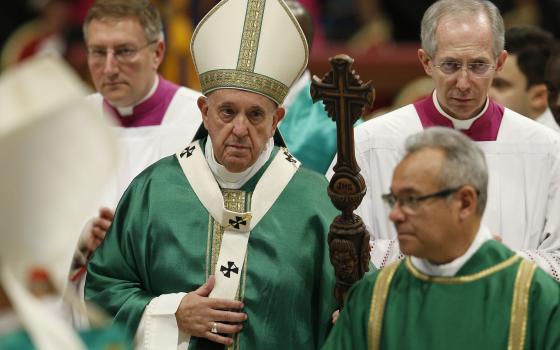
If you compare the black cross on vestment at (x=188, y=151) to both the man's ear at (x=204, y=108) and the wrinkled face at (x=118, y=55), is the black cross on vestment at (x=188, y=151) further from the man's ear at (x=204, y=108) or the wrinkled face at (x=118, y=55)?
the wrinkled face at (x=118, y=55)

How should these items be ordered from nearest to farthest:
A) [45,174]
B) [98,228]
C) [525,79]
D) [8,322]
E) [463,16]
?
1. [45,174]
2. [8,322]
3. [463,16]
4. [98,228]
5. [525,79]

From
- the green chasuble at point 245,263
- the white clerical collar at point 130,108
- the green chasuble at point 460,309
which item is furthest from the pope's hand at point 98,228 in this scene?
the green chasuble at point 460,309

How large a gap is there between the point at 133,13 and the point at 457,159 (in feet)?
8.21

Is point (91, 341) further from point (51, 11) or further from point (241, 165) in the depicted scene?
point (51, 11)

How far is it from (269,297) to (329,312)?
0.76 feet

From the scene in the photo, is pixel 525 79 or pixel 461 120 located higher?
pixel 525 79

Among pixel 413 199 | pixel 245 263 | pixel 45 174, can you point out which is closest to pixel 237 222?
pixel 245 263

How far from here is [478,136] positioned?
6016mm

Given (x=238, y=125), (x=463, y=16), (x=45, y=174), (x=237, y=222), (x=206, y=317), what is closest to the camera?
(x=45, y=174)

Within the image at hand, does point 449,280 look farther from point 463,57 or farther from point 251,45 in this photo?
point 251,45

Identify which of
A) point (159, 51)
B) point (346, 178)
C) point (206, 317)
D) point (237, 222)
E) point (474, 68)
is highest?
point (159, 51)

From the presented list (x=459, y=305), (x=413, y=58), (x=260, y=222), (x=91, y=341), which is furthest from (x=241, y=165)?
(x=413, y=58)

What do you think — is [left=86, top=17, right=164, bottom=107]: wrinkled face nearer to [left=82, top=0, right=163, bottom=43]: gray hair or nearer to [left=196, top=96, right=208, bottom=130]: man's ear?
[left=82, top=0, right=163, bottom=43]: gray hair

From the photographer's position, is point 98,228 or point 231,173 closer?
point 231,173
